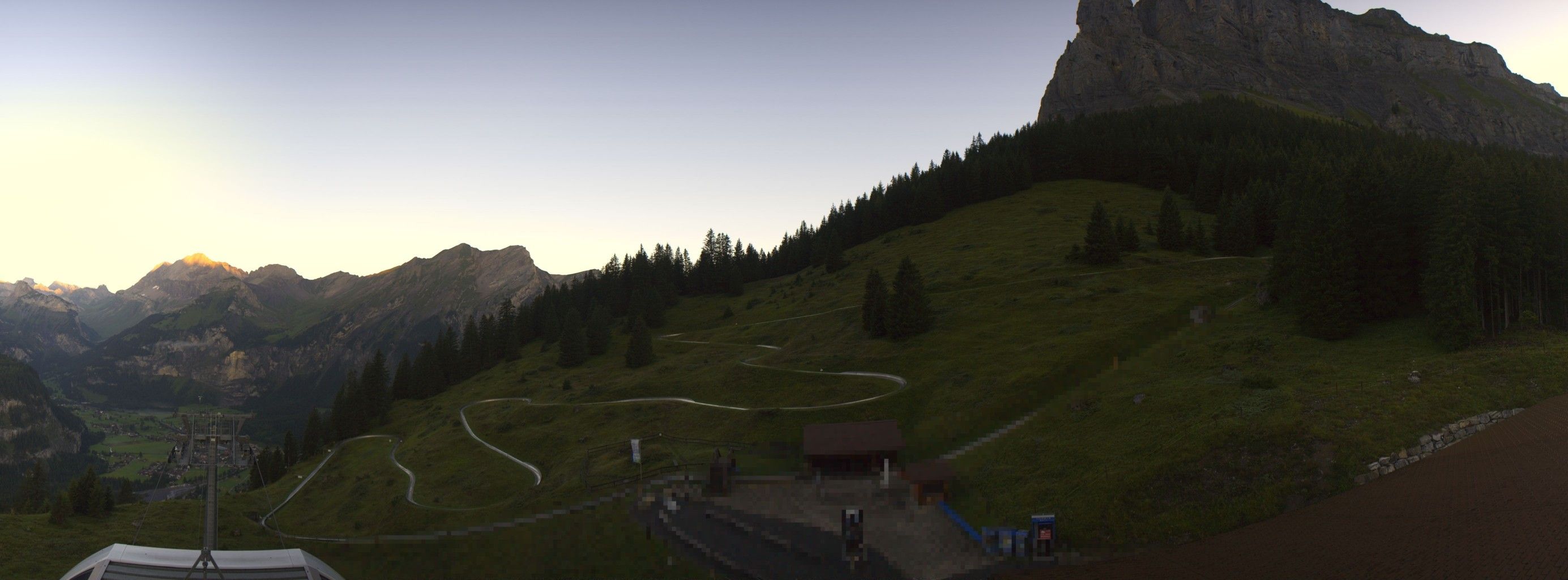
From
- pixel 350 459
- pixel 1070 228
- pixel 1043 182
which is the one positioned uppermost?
pixel 1043 182

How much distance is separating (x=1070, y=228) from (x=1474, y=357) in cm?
8281

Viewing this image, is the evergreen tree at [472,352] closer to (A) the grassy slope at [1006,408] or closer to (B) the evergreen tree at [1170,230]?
(A) the grassy slope at [1006,408]

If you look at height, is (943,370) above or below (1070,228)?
below

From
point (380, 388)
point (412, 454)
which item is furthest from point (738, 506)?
point (380, 388)

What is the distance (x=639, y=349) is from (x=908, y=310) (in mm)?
44822

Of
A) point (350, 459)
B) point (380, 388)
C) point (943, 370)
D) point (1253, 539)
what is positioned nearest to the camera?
point (1253, 539)

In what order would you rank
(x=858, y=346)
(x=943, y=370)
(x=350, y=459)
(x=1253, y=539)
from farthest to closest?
1. (x=350, y=459)
2. (x=858, y=346)
3. (x=943, y=370)
4. (x=1253, y=539)

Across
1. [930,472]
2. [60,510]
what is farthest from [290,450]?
[930,472]

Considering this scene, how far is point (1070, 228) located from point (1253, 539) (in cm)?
10195

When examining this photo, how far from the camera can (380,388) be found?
413 feet

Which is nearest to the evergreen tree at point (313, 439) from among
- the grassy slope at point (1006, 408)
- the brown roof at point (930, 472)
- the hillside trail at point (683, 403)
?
the hillside trail at point (683, 403)

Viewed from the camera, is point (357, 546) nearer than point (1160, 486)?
Yes

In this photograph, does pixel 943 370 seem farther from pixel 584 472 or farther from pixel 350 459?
pixel 350 459

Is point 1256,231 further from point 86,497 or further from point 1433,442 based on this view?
point 86,497
